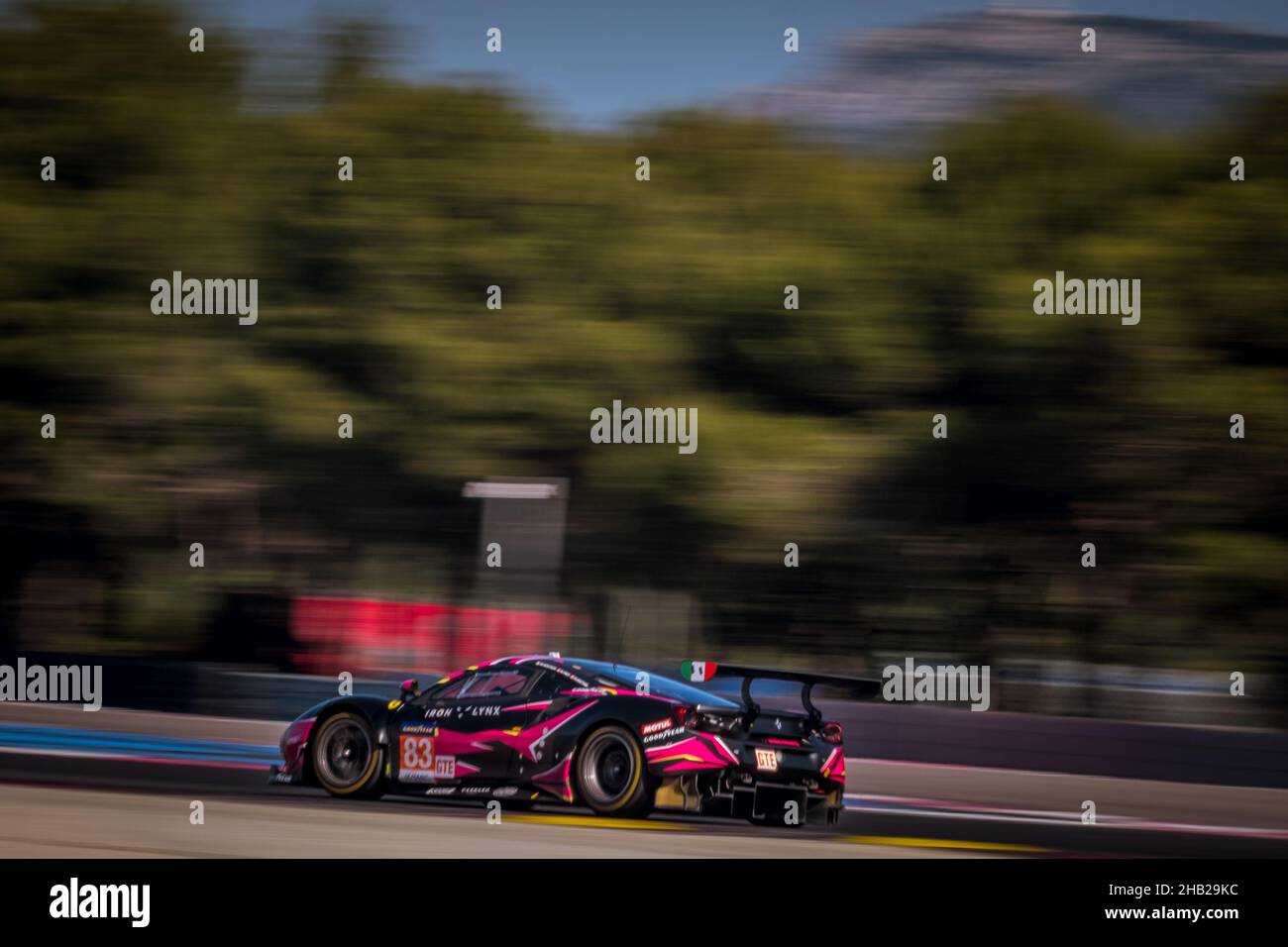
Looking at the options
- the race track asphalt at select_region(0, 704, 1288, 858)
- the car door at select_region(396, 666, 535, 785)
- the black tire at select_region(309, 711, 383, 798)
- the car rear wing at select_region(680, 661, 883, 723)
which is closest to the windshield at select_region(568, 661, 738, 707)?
the car rear wing at select_region(680, 661, 883, 723)

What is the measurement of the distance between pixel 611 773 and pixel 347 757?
194 centimetres

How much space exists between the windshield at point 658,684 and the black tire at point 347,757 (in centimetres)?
149

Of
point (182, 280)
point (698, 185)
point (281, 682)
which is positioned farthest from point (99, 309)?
point (698, 185)

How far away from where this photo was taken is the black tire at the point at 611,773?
28.1ft

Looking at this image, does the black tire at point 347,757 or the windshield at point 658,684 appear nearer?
the windshield at point 658,684

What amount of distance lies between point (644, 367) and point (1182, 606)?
6.59 meters

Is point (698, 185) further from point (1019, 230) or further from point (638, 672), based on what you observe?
point (638, 672)

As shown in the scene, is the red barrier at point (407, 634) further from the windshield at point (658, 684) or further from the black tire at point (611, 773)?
the black tire at point (611, 773)

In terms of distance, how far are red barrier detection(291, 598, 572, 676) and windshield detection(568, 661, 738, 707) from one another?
26.8ft

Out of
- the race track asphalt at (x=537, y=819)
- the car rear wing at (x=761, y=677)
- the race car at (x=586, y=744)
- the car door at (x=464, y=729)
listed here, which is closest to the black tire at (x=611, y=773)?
the race car at (x=586, y=744)

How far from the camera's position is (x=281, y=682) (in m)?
15.0

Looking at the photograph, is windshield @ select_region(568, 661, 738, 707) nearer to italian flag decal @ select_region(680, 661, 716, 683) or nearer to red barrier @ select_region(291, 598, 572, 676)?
italian flag decal @ select_region(680, 661, 716, 683)

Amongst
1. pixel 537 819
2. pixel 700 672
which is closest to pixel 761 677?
pixel 700 672

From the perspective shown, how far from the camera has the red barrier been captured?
17609 millimetres
